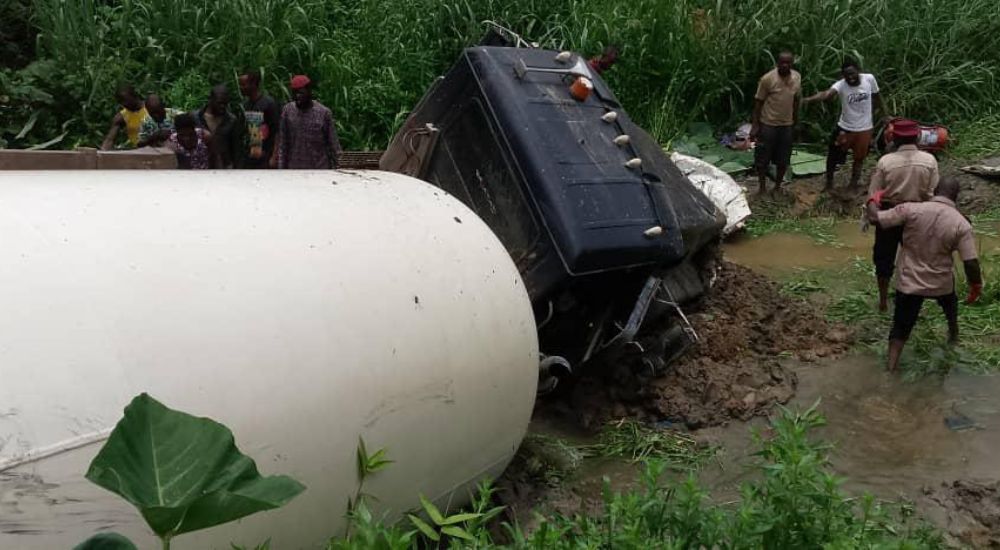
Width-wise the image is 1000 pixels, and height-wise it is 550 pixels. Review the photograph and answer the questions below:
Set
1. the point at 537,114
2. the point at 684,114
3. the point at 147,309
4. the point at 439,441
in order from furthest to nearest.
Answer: the point at 684,114
the point at 537,114
the point at 439,441
the point at 147,309

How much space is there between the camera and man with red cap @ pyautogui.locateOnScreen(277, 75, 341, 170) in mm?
6719

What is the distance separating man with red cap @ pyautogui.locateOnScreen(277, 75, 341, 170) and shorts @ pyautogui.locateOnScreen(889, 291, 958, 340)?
3776mm

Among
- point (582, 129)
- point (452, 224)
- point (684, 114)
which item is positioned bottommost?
point (684, 114)

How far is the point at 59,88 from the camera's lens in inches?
365

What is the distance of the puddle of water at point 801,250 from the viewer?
7.34m

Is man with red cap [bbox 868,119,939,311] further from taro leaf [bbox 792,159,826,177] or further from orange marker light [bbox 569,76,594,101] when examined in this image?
taro leaf [bbox 792,159,826,177]

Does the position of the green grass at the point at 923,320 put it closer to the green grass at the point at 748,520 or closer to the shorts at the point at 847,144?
the shorts at the point at 847,144

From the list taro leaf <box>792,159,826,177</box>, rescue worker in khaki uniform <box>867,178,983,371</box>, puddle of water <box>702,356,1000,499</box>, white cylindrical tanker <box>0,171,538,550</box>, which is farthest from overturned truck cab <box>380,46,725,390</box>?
taro leaf <box>792,159,826,177</box>

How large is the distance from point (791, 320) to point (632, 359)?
150 centimetres

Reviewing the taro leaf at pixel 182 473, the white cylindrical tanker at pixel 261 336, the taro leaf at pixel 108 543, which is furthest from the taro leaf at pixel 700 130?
the taro leaf at pixel 108 543

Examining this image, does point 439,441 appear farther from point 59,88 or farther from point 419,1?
point 419,1

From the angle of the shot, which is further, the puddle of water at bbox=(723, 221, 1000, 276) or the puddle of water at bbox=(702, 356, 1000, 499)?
the puddle of water at bbox=(723, 221, 1000, 276)

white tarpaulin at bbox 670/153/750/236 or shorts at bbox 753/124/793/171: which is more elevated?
white tarpaulin at bbox 670/153/750/236

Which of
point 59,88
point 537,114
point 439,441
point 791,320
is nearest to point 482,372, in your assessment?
point 439,441
